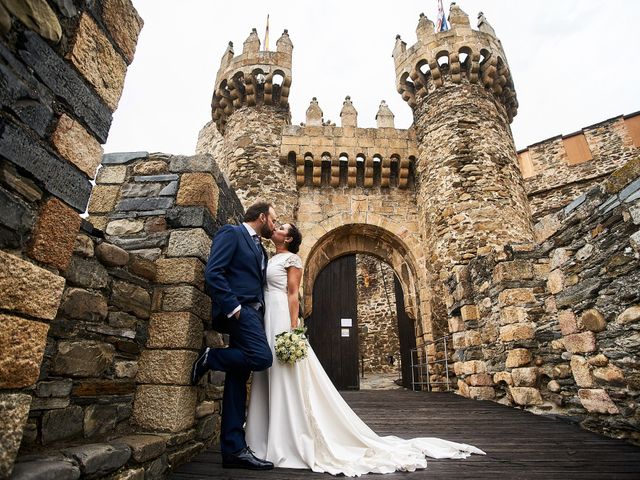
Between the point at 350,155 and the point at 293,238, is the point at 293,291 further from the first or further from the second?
the point at 350,155

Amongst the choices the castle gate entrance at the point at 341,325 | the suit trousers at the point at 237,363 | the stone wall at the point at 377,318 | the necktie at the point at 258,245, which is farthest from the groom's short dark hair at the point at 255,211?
the stone wall at the point at 377,318

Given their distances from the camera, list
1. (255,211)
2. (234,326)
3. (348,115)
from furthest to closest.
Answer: (348,115), (255,211), (234,326)

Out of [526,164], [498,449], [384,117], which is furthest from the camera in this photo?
[526,164]

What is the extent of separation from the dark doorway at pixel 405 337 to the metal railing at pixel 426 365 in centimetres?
18

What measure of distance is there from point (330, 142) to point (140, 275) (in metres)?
6.69

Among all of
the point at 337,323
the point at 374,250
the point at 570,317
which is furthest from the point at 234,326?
the point at 374,250

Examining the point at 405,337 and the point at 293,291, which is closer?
the point at 293,291

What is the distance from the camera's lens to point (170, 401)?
6.83ft

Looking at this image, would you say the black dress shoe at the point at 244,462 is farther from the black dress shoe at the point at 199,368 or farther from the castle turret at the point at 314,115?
the castle turret at the point at 314,115

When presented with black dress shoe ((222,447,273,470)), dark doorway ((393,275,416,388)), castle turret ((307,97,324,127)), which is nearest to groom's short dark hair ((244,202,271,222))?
black dress shoe ((222,447,273,470))

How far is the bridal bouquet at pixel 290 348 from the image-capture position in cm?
224

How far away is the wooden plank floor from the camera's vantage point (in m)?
1.93

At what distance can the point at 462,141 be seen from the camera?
7305 millimetres

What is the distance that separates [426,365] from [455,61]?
6.84 metres
